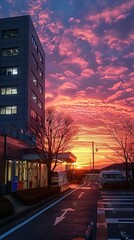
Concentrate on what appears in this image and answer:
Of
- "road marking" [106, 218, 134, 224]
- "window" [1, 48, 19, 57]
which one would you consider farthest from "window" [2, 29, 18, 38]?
"road marking" [106, 218, 134, 224]

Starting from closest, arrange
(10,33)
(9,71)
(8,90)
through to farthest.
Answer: (8,90) → (9,71) → (10,33)

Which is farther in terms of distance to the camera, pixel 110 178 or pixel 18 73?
pixel 18 73

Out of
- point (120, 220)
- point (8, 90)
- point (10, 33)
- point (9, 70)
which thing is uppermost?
point (10, 33)

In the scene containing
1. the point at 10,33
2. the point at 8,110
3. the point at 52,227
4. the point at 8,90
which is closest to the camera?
the point at 52,227

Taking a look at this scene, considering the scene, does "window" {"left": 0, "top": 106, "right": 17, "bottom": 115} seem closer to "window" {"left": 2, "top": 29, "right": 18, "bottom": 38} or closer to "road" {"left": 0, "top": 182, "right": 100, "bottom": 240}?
"window" {"left": 2, "top": 29, "right": 18, "bottom": 38}

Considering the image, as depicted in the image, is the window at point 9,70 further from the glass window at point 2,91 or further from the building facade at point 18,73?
the glass window at point 2,91

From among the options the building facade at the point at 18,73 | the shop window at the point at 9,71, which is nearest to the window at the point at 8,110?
the building facade at the point at 18,73

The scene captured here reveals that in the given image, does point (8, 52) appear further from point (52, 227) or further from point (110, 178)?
point (52, 227)

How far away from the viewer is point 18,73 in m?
59.5

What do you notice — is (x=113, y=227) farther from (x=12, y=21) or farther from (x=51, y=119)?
(x=12, y=21)

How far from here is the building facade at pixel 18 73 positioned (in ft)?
191

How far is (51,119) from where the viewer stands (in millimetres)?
39250

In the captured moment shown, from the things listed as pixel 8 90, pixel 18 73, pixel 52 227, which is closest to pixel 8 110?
pixel 8 90

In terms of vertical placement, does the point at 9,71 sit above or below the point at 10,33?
below
